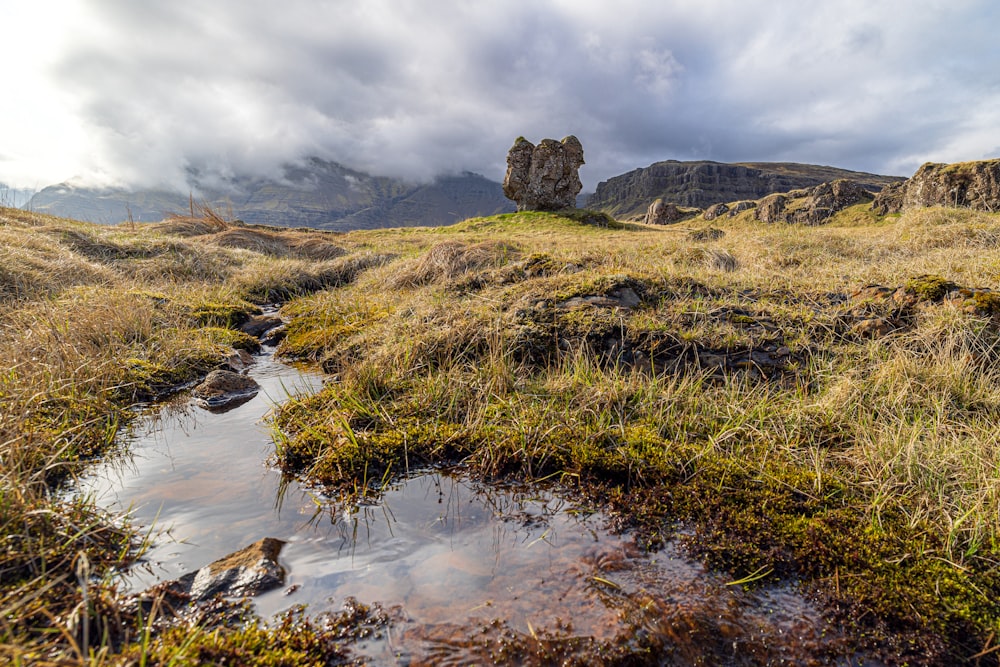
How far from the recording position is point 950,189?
23.2m

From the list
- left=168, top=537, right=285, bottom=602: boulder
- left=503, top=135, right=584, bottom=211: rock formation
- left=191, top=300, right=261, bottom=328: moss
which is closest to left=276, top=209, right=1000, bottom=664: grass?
left=168, top=537, right=285, bottom=602: boulder

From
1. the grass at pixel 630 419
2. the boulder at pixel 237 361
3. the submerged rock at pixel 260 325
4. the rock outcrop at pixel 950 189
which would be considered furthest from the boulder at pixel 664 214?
the boulder at pixel 237 361

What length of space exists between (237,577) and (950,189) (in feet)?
108

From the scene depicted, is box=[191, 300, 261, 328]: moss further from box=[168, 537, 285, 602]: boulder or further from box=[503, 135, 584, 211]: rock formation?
box=[503, 135, 584, 211]: rock formation

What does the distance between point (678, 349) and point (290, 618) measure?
4326 millimetres

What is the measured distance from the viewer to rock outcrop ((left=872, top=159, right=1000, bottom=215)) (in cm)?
2139

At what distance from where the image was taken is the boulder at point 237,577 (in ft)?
7.61

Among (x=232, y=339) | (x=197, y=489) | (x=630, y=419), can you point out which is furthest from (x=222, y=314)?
(x=630, y=419)

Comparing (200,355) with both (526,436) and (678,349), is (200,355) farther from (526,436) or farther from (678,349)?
(678,349)

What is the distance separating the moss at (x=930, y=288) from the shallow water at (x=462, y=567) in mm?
4765

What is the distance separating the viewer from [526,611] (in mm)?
2238

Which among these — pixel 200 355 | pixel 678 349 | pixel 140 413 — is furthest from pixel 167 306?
pixel 678 349

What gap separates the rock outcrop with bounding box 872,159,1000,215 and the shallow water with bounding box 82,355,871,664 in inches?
1009

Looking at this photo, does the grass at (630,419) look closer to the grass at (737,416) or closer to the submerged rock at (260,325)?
the grass at (737,416)
